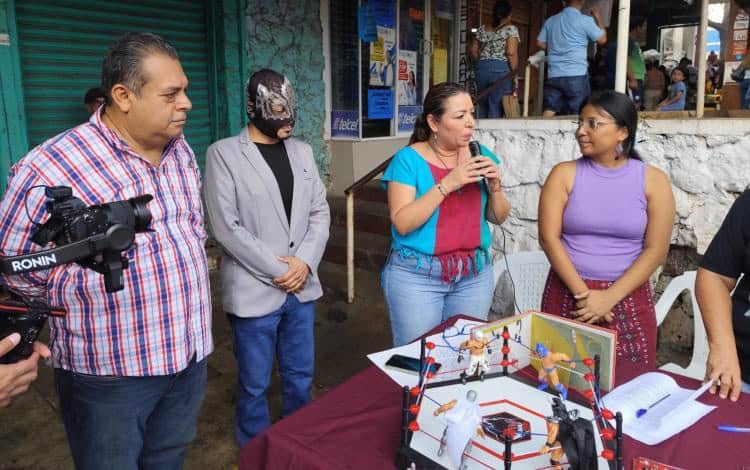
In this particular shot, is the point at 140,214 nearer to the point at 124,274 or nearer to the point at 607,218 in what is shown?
the point at 124,274

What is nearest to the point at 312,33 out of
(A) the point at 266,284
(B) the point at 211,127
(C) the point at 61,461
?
(B) the point at 211,127

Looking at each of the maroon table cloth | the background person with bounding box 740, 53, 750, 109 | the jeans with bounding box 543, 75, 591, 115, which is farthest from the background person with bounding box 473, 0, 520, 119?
the maroon table cloth

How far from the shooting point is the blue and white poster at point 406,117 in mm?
7551

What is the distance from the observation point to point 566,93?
5117 mm

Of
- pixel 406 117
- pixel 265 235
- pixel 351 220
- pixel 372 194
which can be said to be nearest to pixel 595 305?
pixel 265 235

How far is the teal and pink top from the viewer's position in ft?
7.43

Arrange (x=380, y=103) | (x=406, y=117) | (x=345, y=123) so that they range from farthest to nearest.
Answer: (x=406, y=117) < (x=380, y=103) < (x=345, y=123)

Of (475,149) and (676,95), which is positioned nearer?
(475,149)

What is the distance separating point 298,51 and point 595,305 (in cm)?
481

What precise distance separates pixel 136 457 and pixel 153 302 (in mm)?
483

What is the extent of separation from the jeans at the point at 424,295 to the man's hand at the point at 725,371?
0.91 m

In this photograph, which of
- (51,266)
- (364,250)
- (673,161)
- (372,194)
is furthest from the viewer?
(372,194)

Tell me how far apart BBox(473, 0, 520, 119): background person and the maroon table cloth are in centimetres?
493

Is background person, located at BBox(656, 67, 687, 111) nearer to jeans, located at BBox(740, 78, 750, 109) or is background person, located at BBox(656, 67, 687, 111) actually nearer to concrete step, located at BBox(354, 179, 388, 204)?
jeans, located at BBox(740, 78, 750, 109)
